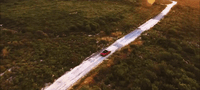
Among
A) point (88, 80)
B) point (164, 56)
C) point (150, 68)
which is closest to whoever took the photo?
point (88, 80)

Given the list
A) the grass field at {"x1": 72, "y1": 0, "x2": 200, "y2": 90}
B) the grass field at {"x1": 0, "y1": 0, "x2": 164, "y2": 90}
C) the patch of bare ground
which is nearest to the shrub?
the grass field at {"x1": 72, "y1": 0, "x2": 200, "y2": 90}

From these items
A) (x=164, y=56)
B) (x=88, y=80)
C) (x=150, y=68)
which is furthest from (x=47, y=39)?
(x=164, y=56)

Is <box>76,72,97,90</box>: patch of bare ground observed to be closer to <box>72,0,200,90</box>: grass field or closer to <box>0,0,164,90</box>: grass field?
<box>72,0,200,90</box>: grass field

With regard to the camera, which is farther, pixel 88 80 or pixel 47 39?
pixel 47 39

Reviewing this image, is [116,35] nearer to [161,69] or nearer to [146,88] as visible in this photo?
[161,69]

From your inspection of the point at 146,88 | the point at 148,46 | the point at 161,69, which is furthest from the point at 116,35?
the point at 146,88

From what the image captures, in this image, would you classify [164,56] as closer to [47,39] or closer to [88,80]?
[88,80]

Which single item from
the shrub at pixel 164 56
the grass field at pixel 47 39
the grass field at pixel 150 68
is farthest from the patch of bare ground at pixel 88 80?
the shrub at pixel 164 56
